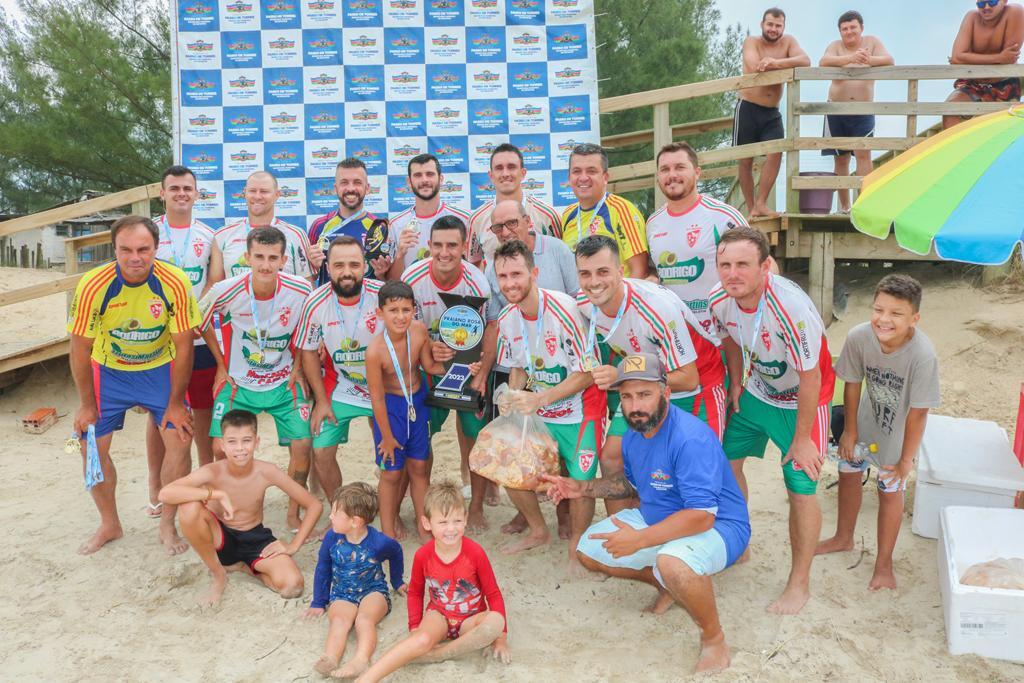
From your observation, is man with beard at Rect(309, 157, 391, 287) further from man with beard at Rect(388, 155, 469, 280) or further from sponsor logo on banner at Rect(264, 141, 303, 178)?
sponsor logo on banner at Rect(264, 141, 303, 178)

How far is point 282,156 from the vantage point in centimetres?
750

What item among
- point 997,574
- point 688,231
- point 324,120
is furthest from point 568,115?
point 997,574

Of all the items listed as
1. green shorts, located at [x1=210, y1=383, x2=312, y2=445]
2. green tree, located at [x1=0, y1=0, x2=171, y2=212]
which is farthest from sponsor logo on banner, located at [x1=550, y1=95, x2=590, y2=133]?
green tree, located at [x1=0, y1=0, x2=171, y2=212]

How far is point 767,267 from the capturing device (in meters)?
3.78

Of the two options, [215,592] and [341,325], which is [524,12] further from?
[215,592]

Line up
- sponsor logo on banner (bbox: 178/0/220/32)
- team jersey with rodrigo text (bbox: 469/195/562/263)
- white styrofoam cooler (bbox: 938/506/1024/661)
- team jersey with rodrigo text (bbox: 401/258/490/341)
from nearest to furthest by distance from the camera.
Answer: white styrofoam cooler (bbox: 938/506/1024/661) < team jersey with rodrigo text (bbox: 401/258/490/341) < team jersey with rodrigo text (bbox: 469/195/562/263) < sponsor logo on banner (bbox: 178/0/220/32)

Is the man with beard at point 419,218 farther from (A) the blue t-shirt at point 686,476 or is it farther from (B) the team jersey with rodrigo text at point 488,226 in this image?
(A) the blue t-shirt at point 686,476

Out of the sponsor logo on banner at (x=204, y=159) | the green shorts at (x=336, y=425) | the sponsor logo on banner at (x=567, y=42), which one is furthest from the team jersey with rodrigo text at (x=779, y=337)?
the sponsor logo on banner at (x=204, y=159)

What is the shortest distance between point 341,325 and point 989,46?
5966mm

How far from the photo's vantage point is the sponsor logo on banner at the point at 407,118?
24.6ft

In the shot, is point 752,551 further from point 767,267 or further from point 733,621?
point 767,267

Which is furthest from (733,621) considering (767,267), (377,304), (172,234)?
(172,234)

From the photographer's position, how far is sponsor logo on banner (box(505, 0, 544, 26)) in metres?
7.41

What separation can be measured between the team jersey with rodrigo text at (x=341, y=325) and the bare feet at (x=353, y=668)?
1526mm
